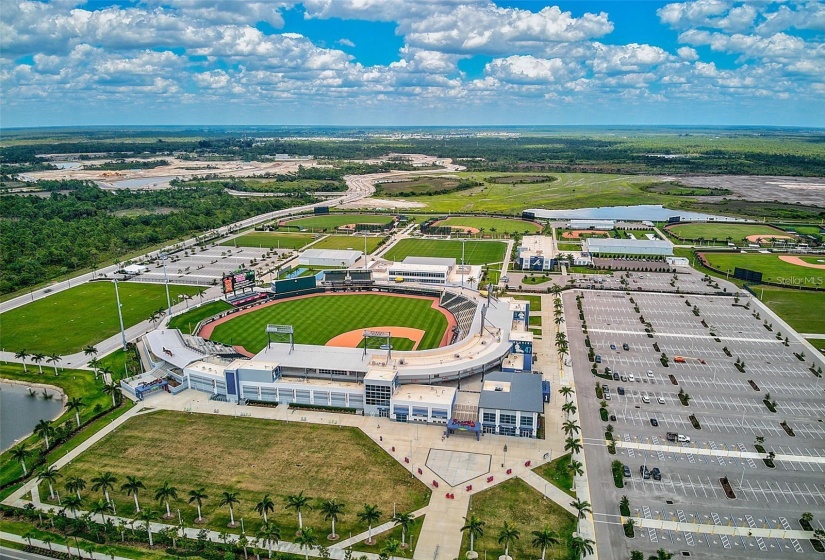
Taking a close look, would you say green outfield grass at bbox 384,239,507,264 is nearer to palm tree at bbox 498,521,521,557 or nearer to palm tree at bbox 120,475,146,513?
palm tree at bbox 120,475,146,513

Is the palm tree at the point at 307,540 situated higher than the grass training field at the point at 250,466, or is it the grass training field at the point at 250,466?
the palm tree at the point at 307,540

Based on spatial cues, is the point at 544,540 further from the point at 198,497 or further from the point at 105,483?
the point at 105,483

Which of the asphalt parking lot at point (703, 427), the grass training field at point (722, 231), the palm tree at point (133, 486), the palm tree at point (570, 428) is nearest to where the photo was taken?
the asphalt parking lot at point (703, 427)

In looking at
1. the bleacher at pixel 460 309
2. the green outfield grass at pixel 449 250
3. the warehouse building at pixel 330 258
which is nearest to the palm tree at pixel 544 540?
the bleacher at pixel 460 309

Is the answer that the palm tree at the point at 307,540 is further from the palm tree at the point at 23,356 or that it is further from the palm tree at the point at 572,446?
the palm tree at the point at 23,356

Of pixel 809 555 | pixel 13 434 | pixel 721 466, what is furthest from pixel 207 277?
pixel 809 555

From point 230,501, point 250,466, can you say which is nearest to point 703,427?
point 250,466

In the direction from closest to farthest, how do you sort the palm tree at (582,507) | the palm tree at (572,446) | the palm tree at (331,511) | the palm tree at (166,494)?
the palm tree at (331,511) → the palm tree at (582,507) → the palm tree at (166,494) → the palm tree at (572,446)
